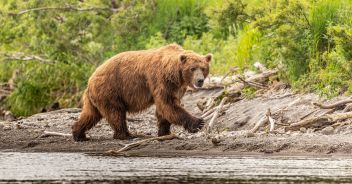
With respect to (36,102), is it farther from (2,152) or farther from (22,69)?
(2,152)

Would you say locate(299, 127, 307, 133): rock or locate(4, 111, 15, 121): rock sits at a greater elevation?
locate(299, 127, 307, 133): rock

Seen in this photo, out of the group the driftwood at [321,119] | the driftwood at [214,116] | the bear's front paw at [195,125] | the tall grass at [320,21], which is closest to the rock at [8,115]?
the driftwood at [214,116]

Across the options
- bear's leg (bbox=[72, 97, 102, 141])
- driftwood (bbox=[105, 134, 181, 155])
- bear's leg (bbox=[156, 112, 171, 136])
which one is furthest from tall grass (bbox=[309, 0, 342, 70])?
bear's leg (bbox=[72, 97, 102, 141])

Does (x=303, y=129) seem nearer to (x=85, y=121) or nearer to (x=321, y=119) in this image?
(x=321, y=119)

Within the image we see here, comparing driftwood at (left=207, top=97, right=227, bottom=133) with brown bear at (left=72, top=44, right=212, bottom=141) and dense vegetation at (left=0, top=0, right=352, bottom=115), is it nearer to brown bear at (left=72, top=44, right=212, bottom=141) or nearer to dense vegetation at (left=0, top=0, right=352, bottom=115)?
brown bear at (left=72, top=44, right=212, bottom=141)

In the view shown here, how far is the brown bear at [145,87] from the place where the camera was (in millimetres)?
13289

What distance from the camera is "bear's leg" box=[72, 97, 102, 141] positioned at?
14.2 meters

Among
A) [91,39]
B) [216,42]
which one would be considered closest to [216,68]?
[216,42]

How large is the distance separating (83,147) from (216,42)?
7262 mm

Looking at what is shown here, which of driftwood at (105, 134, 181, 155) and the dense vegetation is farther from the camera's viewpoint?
the dense vegetation

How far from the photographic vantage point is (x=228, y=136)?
A: 13.1m

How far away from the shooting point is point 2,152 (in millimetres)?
12969

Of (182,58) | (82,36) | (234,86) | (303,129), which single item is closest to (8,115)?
Answer: (82,36)

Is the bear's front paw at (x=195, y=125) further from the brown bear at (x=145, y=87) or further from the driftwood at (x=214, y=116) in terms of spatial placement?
the driftwood at (x=214, y=116)
